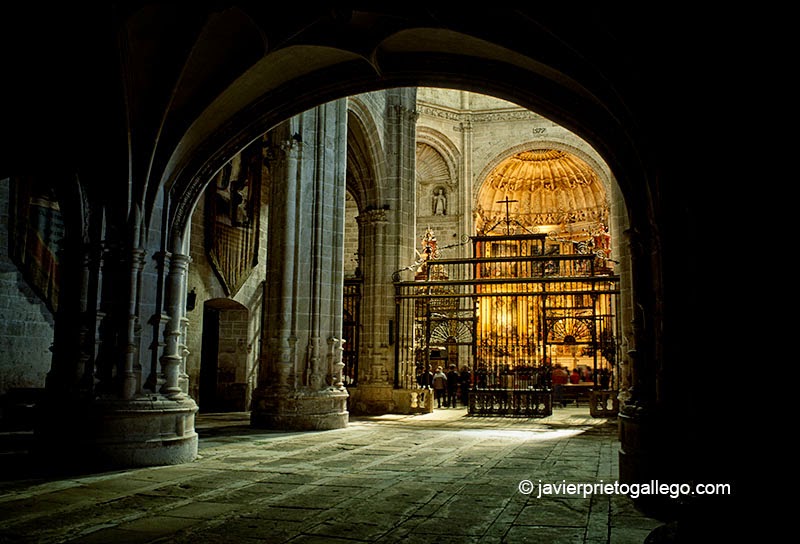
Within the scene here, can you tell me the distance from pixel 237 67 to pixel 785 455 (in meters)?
6.45

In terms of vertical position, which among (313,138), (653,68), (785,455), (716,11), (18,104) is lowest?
(785,455)

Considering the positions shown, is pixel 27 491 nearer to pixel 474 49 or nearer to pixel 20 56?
pixel 20 56

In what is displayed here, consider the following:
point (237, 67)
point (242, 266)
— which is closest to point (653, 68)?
point (237, 67)

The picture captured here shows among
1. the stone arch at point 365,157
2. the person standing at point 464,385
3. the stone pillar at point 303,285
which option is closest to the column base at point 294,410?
the stone pillar at point 303,285

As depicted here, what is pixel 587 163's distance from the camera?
87.6 feet

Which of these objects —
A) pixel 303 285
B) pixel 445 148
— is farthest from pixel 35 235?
pixel 445 148

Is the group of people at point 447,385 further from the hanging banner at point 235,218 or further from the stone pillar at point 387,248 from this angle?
the hanging banner at point 235,218

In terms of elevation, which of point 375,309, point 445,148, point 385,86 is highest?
point 445,148

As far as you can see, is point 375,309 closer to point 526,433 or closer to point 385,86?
point 526,433

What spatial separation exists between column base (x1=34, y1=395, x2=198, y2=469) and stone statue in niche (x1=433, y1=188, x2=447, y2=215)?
21231mm

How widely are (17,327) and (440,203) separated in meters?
19.0

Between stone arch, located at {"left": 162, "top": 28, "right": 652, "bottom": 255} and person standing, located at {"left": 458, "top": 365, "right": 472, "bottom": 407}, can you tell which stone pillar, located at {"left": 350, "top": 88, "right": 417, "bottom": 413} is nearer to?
person standing, located at {"left": 458, "top": 365, "right": 472, "bottom": 407}

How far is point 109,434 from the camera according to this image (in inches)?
277

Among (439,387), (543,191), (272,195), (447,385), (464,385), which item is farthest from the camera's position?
(543,191)
